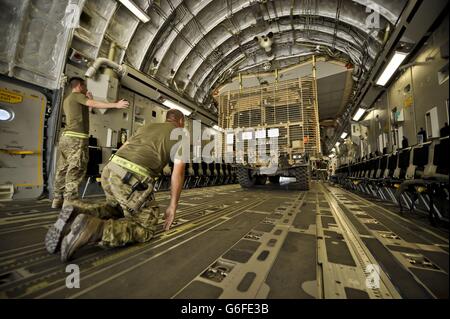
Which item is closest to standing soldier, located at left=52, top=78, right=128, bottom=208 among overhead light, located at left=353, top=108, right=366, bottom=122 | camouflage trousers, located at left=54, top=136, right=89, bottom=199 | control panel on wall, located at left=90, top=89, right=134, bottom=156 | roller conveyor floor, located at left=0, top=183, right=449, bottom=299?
camouflage trousers, located at left=54, top=136, right=89, bottom=199

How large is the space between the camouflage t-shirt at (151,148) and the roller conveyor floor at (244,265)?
57 centimetres

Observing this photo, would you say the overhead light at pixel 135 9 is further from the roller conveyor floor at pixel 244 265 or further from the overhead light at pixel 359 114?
the overhead light at pixel 359 114

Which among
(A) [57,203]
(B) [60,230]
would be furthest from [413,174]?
(A) [57,203]

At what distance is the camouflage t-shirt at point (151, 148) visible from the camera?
1.33 metres

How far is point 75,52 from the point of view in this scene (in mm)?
3809

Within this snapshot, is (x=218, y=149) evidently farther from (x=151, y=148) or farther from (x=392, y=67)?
(x=151, y=148)

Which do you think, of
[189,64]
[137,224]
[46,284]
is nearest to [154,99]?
[189,64]

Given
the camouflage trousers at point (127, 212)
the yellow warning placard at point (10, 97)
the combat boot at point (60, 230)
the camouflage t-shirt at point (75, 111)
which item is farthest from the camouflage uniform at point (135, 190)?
the yellow warning placard at point (10, 97)

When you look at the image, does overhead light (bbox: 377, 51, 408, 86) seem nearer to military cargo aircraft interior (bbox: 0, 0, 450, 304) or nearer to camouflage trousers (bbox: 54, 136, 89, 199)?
military cargo aircraft interior (bbox: 0, 0, 450, 304)

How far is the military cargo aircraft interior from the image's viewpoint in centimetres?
83

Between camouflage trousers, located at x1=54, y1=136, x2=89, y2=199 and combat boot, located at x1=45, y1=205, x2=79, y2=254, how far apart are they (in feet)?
4.64
